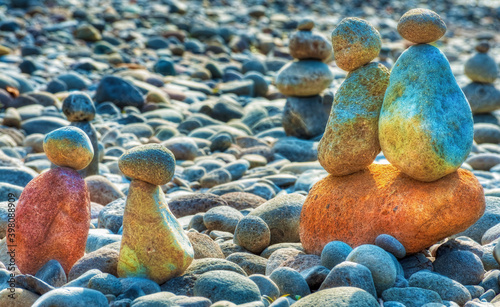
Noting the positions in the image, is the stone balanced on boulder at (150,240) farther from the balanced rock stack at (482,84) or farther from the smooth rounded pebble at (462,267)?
the balanced rock stack at (482,84)

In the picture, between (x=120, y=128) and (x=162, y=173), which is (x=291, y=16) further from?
(x=162, y=173)

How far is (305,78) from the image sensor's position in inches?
370

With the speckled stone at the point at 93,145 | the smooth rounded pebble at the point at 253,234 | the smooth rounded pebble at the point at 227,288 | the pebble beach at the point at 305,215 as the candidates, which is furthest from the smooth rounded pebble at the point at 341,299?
the speckled stone at the point at 93,145

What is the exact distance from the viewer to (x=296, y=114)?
9.63 m

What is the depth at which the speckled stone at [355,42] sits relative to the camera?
14.4ft

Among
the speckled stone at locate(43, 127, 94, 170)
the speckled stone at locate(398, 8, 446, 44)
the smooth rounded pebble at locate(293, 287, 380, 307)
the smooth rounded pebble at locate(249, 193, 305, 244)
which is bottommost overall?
the smooth rounded pebble at locate(249, 193, 305, 244)

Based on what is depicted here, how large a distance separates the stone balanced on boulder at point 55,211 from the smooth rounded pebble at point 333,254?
1.59 metres

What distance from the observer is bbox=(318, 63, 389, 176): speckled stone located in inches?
173

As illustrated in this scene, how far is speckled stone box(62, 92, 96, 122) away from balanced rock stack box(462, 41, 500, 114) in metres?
7.18

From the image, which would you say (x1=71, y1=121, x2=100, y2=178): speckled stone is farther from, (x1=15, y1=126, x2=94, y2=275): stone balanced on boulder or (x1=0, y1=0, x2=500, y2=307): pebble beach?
(x1=15, y1=126, x2=94, y2=275): stone balanced on boulder

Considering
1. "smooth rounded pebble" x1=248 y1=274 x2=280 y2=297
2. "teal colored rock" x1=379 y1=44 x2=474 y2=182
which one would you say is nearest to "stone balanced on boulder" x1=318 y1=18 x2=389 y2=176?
"teal colored rock" x1=379 y1=44 x2=474 y2=182

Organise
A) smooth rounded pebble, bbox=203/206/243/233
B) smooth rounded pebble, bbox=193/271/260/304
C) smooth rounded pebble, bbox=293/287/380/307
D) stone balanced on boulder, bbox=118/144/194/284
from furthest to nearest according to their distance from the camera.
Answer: smooth rounded pebble, bbox=203/206/243/233
stone balanced on boulder, bbox=118/144/194/284
smooth rounded pebble, bbox=193/271/260/304
smooth rounded pebble, bbox=293/287/380/307

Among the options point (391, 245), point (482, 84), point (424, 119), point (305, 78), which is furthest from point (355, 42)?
point (482, 84)

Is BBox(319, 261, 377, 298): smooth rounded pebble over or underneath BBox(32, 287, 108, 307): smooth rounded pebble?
over
